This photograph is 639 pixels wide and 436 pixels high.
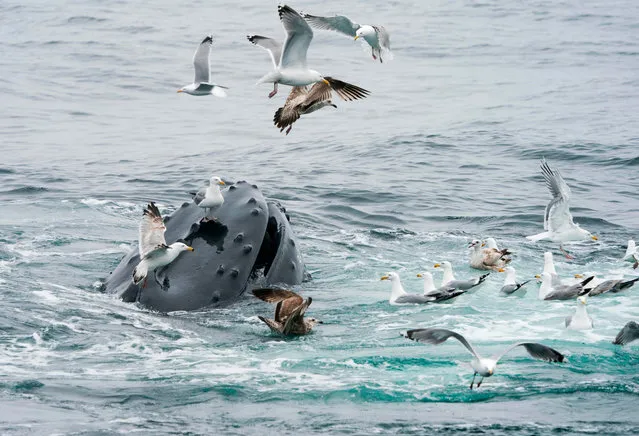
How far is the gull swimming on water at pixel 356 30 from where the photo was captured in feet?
39.1

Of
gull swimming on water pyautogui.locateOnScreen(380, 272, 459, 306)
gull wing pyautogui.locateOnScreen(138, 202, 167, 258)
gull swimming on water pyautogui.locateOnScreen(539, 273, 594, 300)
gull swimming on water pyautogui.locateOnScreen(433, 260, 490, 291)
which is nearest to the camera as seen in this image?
gull wing pyautogui.locateOnScreen(138, 202, 167, 258)

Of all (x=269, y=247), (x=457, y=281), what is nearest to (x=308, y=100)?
(x=269, y=247)

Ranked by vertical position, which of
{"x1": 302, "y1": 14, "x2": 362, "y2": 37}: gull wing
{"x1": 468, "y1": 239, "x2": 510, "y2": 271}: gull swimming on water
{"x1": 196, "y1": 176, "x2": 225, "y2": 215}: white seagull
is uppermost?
{"x1": 302, "y1": 14, "x2": 362, "y2": 37}: gull wing

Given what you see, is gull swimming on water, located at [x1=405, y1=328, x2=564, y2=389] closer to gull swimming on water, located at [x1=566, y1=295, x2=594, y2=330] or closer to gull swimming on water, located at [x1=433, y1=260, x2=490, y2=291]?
gull swimming on water, located at [x1=566, y1=295, x2=594, y2=330]

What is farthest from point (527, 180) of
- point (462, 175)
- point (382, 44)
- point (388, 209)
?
point (382, 44)

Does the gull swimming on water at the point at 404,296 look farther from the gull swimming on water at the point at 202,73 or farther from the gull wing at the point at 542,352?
the gull swimming on water at the point at 202,73

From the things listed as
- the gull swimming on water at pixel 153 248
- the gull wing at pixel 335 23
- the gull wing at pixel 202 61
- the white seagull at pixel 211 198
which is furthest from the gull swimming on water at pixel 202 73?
the gull swimming on water at pixel 153 248

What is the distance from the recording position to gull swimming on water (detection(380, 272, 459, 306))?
11.6 meters

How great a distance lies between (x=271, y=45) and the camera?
503 inches

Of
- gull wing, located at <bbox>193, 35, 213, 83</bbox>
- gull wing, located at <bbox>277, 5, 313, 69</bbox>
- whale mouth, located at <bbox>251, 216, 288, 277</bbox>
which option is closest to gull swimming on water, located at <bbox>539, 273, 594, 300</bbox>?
whale mouth, located at <bbox>251, 216, 288, 277</bbox>

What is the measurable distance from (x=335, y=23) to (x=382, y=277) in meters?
2.98

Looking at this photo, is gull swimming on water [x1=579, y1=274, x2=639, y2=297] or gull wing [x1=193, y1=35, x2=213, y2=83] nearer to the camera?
gull swimming on water [x1=579, y1=274, x2=639, y2=297]

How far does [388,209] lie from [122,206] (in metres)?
4.32

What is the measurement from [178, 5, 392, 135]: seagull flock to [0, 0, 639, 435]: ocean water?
77.4 inches
